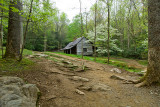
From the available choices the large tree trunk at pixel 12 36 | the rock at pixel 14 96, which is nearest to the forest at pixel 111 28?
the large tree trunk at pixel 12 36

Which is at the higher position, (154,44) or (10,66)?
(154,44)

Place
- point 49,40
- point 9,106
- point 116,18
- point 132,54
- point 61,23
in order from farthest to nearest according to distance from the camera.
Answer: point 61,23 < point 49,40 < point 116,18 < point 132,54 < point 9,106

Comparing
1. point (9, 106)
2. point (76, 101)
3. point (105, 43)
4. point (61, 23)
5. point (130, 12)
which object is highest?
point (61, 23)

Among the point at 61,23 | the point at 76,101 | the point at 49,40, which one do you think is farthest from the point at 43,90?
the point at 61,23

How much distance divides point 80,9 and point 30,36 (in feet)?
84.8

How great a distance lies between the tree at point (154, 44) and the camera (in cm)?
372

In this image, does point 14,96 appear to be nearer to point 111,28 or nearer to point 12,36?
point 12,36

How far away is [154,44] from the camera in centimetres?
377

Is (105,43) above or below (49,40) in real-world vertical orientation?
below

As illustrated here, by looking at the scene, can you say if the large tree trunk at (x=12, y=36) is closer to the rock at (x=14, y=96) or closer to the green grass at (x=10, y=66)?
the green grass at (x=10, y=66)

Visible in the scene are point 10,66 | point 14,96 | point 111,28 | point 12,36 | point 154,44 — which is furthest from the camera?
point 111,28

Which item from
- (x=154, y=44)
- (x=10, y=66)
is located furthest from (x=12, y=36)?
(x=154, y=44)

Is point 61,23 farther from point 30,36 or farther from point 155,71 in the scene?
point 155,71

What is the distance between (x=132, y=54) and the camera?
70.2 feet
